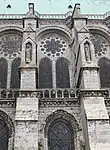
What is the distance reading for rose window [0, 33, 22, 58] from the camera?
1658cm

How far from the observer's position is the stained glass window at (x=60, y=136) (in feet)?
40.0

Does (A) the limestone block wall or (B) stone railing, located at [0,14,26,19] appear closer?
(A) the limestone block wall

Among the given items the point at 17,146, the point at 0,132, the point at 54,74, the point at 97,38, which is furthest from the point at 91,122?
the point at 97,38

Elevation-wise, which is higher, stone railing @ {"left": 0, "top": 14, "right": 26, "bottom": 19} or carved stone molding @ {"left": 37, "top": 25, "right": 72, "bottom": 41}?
stone railing @ {"left": 0, "top": 14, "right": 26, "bottom": 19}

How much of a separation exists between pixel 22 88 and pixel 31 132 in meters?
2.15

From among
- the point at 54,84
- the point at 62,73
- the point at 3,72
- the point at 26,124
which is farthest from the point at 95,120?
the point at 3,72

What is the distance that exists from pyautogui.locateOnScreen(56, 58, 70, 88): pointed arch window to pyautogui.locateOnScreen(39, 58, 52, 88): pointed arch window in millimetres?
419

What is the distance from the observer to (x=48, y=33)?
1753 cm

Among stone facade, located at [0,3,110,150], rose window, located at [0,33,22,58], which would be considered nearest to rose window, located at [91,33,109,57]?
stone facade, located at [0,3,110,150]

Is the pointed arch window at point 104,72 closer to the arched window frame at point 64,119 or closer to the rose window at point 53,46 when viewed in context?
the rose window at point 53,46

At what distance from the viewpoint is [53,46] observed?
17047 mm

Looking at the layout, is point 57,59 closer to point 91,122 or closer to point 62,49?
point 62,49

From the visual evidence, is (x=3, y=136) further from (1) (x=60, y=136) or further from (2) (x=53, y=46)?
(2) (x=53, y=46)

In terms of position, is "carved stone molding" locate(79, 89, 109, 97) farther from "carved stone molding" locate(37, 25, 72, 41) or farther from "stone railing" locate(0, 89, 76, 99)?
"carved stone molding" locate(37, 25, 72, 41)
